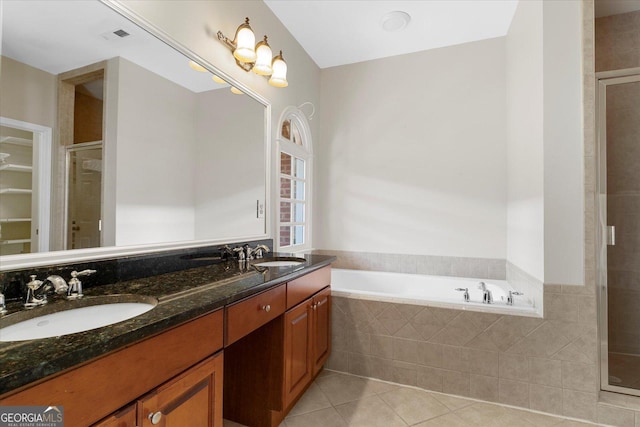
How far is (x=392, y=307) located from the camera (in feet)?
7.11

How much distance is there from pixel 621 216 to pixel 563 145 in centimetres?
58

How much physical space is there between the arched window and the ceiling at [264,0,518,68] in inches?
27.9

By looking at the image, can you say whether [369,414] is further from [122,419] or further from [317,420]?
[122,419]

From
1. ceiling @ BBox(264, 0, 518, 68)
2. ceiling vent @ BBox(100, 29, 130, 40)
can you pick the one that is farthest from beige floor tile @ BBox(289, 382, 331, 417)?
ceiling @ BBox(264, 0, 518, 68)

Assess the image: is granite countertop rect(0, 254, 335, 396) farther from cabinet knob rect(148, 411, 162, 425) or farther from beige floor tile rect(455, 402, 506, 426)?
beige floor tile rect(455, 402, 506, 426)

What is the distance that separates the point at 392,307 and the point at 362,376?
57cm

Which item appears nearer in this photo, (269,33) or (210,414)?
(210,414)

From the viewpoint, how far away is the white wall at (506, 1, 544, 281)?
1.94 metres

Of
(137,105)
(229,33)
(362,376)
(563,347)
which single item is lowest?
(362,376)

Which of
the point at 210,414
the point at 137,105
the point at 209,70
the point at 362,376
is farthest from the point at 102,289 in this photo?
the point at 362,376

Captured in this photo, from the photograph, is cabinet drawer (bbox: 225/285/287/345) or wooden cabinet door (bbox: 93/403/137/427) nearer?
wooden cabinet door (bbox: 93/403/137/427)

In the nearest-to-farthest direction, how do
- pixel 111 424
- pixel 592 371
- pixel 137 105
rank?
1. pixel 111 424
2. pixel 137 105
3. pixel 592 371

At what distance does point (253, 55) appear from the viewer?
1.90 meters

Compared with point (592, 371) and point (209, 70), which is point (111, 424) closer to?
point (209, 70)
